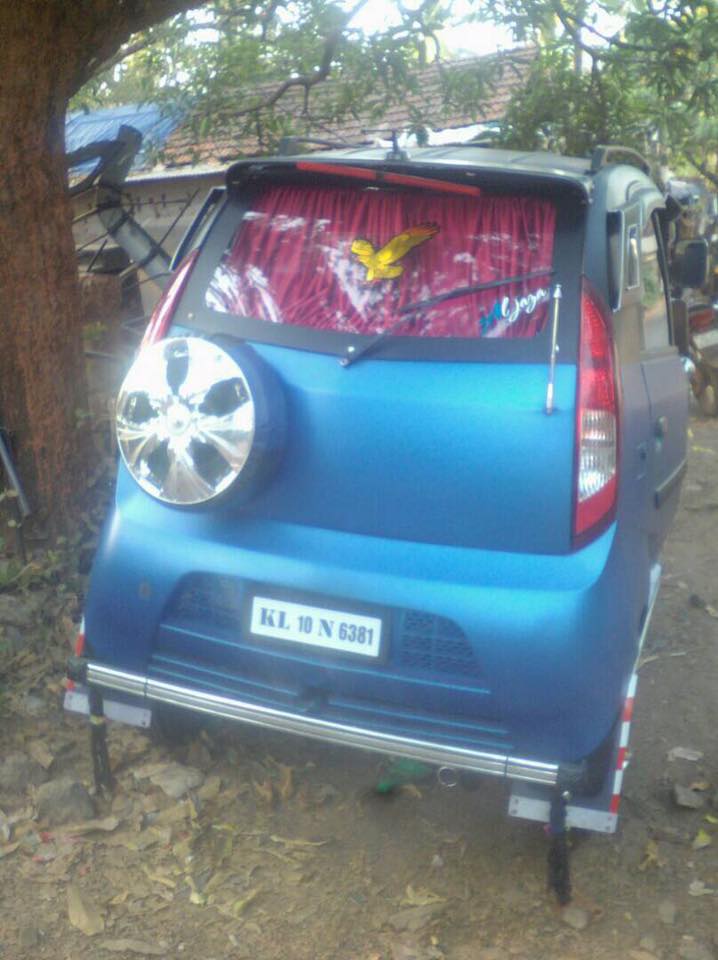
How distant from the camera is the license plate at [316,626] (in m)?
3.09

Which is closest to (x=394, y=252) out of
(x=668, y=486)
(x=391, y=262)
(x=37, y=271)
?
(x=391, y=262)

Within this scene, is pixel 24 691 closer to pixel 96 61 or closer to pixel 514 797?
pixel 514 797

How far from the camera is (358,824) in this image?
12.3 feet

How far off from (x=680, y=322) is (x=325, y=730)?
2917 mm

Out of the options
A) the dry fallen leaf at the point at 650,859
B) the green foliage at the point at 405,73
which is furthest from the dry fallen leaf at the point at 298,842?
the green foliage at the point at 405,73

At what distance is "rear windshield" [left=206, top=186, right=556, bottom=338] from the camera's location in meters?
3.18

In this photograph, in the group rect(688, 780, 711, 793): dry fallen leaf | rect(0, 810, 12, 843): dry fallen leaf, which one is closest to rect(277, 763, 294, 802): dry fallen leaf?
rect(0, 810, 12, 843): dry fallen leaf

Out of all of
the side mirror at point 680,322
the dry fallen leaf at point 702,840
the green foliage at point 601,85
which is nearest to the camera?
the dry fallen leaf at point 702,840

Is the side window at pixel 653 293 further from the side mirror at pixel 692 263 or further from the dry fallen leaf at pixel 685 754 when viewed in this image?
the dry fallen leaf at pixel 685 754

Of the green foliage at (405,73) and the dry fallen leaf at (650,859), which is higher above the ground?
the green foliage at (405,73)

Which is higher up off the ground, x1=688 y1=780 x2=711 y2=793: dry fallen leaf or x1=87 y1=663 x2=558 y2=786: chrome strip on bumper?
x1=87 y1=663 x2=558 y2=786: chrome strip on bumper

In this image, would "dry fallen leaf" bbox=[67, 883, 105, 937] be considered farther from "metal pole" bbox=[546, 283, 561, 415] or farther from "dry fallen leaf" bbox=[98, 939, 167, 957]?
"metal pole" bbox=[546, 283, 561, 415]

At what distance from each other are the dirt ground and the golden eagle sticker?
179 cm

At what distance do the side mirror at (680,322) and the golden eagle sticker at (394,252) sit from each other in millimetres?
2122
